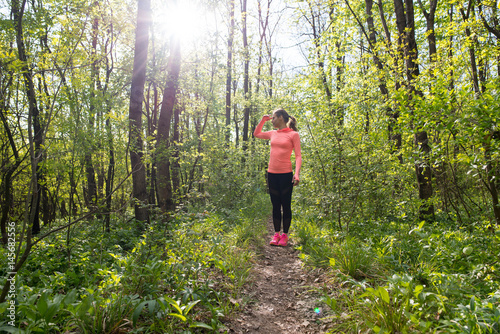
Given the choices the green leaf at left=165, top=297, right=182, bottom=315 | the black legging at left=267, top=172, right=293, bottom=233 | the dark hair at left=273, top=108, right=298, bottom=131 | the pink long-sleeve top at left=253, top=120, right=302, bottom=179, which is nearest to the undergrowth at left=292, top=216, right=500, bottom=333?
the black legging at left=267, top=172, right=293, bottom=233

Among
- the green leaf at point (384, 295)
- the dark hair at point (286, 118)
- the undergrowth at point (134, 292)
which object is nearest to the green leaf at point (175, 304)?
the undergrowth at point (134, 292)

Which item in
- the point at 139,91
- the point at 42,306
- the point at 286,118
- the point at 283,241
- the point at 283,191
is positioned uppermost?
the point at 139,91

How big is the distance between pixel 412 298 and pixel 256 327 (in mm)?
1317

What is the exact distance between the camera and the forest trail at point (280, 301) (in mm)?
2348

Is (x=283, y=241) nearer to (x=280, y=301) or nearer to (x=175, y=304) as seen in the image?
(x=280, y=301)

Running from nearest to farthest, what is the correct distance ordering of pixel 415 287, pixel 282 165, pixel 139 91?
pixel 415 287 < pixel 282 165 < pixel 139 91

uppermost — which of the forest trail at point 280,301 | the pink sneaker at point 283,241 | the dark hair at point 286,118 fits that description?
the dark hair at point 286,118

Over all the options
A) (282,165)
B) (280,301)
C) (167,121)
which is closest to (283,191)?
(282,165)

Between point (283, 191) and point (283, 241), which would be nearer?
point (283, 191)

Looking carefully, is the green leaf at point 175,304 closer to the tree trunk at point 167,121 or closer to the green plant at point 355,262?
the green plant at point 355,262

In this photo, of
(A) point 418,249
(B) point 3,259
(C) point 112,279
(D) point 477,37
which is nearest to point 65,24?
(C) point 112,279

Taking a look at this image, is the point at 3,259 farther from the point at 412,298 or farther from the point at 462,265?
the point at 462,265

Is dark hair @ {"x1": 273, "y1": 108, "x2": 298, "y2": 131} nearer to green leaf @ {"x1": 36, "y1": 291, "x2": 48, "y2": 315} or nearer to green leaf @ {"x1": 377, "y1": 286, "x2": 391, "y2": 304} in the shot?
green leaf @ {"x1": 377, "y1": 286, "x2": 391, "y2": 304}

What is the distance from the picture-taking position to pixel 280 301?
2895 millimetres
